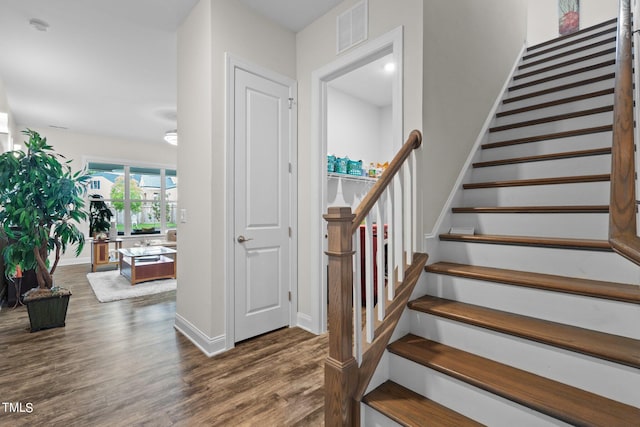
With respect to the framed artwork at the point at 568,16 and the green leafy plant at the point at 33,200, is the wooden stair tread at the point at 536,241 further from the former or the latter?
the framed artwork at the point at 568,16

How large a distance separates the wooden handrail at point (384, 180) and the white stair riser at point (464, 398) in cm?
81

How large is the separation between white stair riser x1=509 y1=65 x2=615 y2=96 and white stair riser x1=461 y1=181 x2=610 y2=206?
154cm

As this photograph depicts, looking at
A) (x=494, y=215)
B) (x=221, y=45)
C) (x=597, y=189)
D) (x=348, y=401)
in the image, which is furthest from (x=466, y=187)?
(x=221, y=45)

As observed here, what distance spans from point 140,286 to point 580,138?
5391 mm

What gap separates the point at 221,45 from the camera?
2484 millimetres

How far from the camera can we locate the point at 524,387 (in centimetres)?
130

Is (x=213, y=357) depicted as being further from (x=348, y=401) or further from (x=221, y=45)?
(x=221, y=45)

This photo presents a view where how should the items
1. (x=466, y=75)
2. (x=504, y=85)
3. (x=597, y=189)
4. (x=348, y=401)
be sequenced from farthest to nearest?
(x=504, y=85), (x=466, y=75), (x=597, y=189), (x=348, y=401)

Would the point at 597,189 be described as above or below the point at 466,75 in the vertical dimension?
below

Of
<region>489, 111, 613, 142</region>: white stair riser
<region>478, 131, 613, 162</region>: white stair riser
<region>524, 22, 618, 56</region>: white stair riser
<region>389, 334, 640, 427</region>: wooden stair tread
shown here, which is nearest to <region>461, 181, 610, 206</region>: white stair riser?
<region>478, 131, 613, 162</region>: white stair riser

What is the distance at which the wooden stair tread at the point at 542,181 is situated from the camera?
6.37ft

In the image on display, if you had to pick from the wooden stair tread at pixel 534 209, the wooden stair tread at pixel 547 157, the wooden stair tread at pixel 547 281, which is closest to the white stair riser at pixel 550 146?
the wooden stair tread at pixel 547 157

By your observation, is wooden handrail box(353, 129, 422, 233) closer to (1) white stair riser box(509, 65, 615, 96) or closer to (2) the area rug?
(1) white stair riser box(509, 65, 615, 96)

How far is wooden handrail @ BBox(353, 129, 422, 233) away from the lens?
158 centimetres
